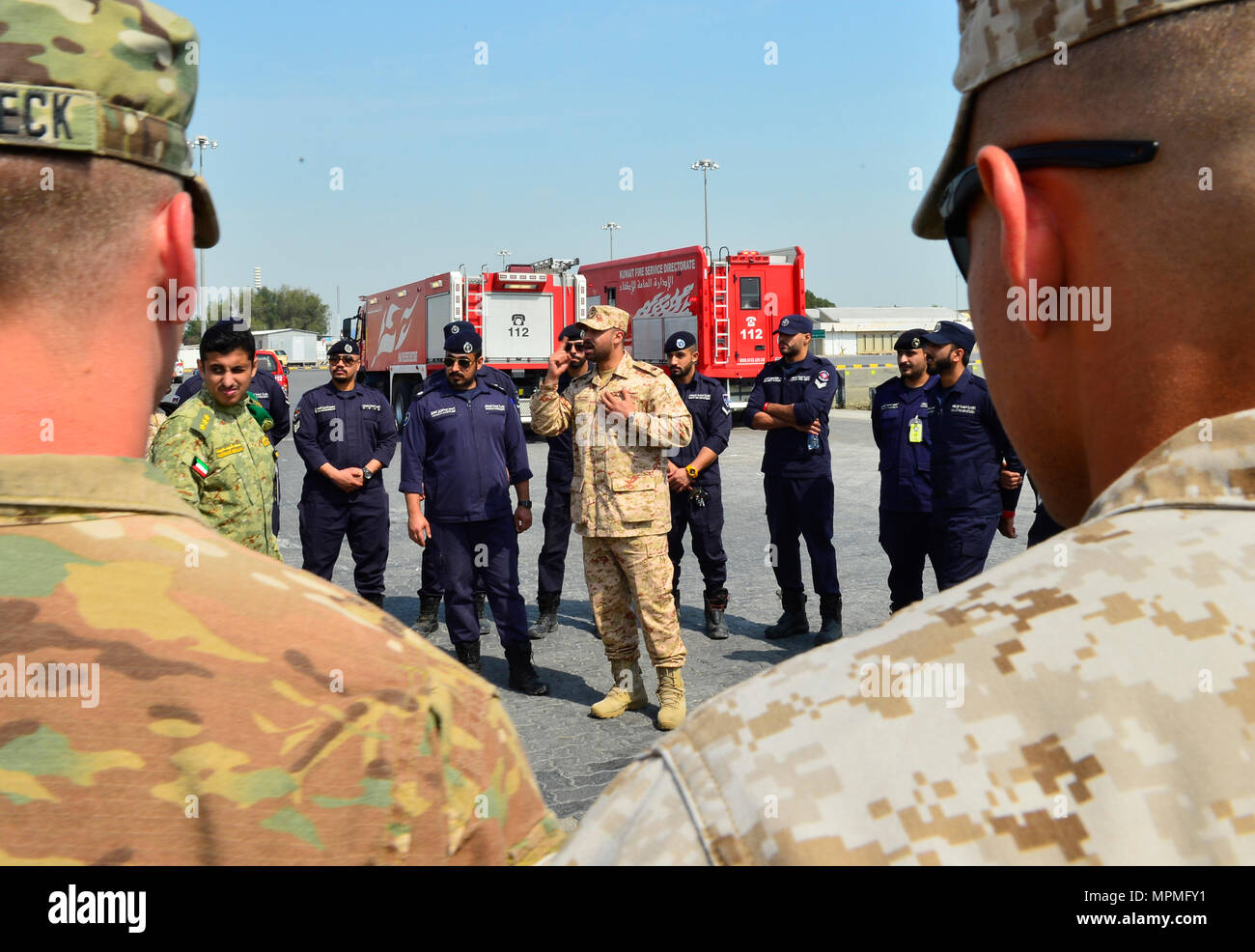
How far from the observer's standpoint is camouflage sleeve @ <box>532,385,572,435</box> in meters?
6.08

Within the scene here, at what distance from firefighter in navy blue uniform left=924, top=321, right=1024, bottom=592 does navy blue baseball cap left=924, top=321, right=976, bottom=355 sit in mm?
22

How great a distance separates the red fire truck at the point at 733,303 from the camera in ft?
66.7

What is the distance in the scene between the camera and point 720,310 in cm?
2036

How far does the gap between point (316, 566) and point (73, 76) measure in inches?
249

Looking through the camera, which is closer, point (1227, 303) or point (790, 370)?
point (1227, 303)

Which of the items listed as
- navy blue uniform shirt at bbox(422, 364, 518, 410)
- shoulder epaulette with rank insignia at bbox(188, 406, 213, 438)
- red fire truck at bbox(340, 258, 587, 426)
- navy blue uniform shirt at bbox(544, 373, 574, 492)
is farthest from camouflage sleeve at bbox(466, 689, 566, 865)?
red fire truck at bbox(340, 258, 587, 426)

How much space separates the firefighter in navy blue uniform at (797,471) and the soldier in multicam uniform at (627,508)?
5.42 ft

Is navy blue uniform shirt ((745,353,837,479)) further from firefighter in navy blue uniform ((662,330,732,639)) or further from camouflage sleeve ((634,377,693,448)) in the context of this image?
camouflage sleeve ((634,377,693,448))

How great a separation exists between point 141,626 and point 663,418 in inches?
187

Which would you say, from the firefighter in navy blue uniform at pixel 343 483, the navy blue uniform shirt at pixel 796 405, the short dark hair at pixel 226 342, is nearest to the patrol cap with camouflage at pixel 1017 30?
the short dark hair at pixel 226 342

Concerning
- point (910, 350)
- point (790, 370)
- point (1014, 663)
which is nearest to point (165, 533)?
point (1014, 663)

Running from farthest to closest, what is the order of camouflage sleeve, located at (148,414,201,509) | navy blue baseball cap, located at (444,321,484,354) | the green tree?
1. the green tree
2. navy blue baseball cap, located at (444,321,484,354)
3. camouflage sleeve, located at (148,414,201,509)
